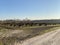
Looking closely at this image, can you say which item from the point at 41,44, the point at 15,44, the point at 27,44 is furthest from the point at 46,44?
the point at 15,44

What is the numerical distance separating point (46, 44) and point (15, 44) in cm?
266

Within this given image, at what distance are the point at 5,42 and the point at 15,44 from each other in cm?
82

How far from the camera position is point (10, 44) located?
15.9m

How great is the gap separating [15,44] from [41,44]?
2245 millimetres

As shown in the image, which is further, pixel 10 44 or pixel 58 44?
pixel 58 44

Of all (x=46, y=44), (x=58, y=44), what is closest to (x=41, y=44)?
(x=46, y=44)

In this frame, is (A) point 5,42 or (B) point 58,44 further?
(B) point 58,44

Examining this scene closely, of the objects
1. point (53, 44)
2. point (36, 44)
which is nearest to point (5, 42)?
point (36, 44)

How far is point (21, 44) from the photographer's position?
17.0 metres

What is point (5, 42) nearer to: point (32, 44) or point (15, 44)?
point (15, 44)

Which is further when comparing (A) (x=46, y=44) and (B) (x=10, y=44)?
(A) (x=46, y=44)

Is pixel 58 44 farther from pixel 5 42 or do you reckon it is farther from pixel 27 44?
pixel 5 42

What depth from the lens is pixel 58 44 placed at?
17500mm

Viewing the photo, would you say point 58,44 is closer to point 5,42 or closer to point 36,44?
point 36,44
